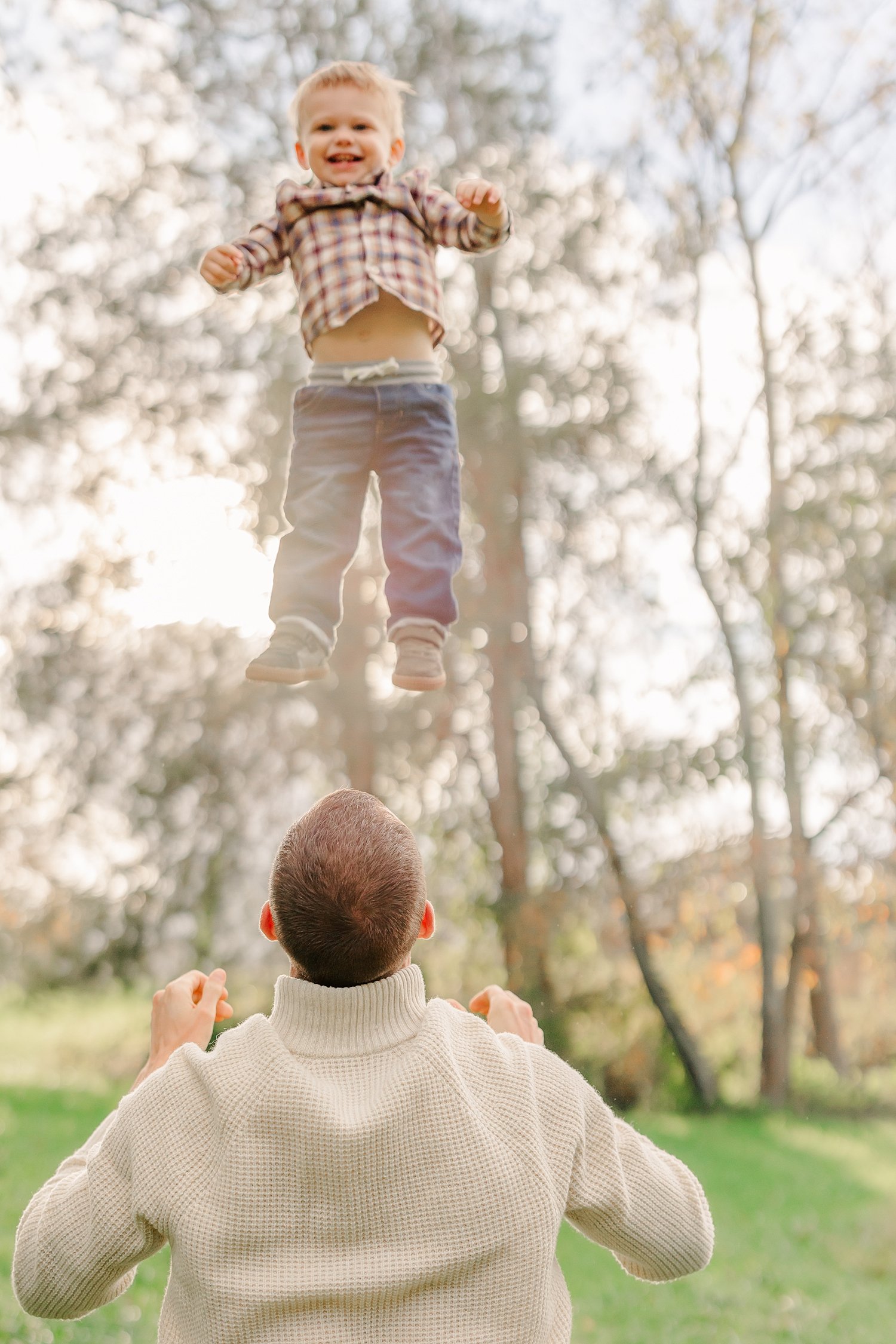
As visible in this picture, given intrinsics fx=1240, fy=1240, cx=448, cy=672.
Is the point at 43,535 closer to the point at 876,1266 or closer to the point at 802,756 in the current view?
the point at 802,756

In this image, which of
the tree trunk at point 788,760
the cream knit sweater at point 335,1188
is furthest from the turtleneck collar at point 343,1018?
the tree trunk at point 788,760

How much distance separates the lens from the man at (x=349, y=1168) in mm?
1268

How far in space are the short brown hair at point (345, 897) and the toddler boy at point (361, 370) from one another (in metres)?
0.61

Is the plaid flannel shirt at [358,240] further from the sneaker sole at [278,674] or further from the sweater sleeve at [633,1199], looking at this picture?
the sweater sleeve at [633,1199]

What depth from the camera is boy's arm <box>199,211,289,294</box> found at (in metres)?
1.87

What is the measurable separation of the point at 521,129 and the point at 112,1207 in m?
4.69

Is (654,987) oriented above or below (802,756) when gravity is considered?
below

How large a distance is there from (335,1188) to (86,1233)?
269 millimetres

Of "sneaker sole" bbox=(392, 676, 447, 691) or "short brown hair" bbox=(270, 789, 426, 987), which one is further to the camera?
"sneaker sole" bbox=(392, 676, 447, 691)

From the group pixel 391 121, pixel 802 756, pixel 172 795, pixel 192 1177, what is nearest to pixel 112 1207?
pixel 192 1177

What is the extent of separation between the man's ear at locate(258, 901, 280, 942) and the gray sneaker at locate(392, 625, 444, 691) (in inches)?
22.2

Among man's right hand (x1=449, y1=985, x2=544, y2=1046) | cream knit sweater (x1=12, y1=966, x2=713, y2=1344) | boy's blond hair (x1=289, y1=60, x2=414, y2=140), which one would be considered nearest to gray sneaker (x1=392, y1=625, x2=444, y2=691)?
man's right hand (x1=449, y1=985, x2=544, y2=1046)

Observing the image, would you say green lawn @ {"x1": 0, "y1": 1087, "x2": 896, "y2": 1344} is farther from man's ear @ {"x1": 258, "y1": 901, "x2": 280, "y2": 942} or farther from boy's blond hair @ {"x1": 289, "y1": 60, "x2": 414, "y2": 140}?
boy's blond hair @ {"x1": 289, "y1": 60, "x2": 414, "y2": 140}

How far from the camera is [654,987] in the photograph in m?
5.35
